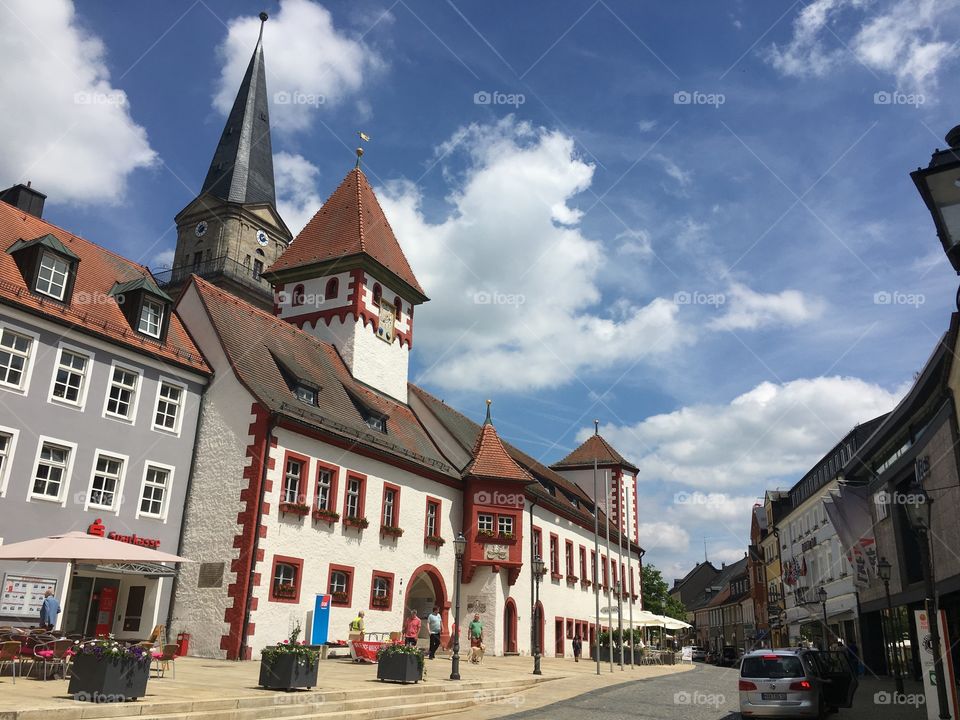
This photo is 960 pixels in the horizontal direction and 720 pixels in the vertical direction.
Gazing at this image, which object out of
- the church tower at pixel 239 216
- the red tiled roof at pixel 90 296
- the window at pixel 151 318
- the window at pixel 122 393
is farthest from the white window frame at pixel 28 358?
the church tower at pixel 239 216

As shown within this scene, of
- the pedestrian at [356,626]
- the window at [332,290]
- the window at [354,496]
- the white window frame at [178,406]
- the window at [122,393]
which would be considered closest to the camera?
the window at [122,393]

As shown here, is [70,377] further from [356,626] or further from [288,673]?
[356,626]

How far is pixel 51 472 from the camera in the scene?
1958cm

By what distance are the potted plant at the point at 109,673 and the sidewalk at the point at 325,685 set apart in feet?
0.76

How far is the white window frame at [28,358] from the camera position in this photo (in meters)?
18.8

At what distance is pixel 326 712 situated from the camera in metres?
13.6

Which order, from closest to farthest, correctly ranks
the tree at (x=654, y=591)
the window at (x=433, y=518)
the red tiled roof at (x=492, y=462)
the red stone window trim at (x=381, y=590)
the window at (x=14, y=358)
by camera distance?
the window at (x=14, y=358)
the red stone window trim at (x=381, y=590)
the window at (x=433, y=518)
the red tiled roof at (x=492, y=462)
the tree at (x=654, y=591)

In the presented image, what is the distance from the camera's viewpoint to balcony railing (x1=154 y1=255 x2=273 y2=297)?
55.3 m

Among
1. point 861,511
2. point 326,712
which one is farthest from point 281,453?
point 861,511

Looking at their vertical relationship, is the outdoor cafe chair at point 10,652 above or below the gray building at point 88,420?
below

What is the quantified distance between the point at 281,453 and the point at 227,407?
2248mm

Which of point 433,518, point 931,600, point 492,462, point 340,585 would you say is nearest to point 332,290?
point 492,462

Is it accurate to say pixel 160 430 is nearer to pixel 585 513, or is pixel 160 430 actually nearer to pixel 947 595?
pixel 947 595

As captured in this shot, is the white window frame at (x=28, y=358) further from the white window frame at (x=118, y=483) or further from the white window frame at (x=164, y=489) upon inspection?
the white window frame at (x=164, y=489)
